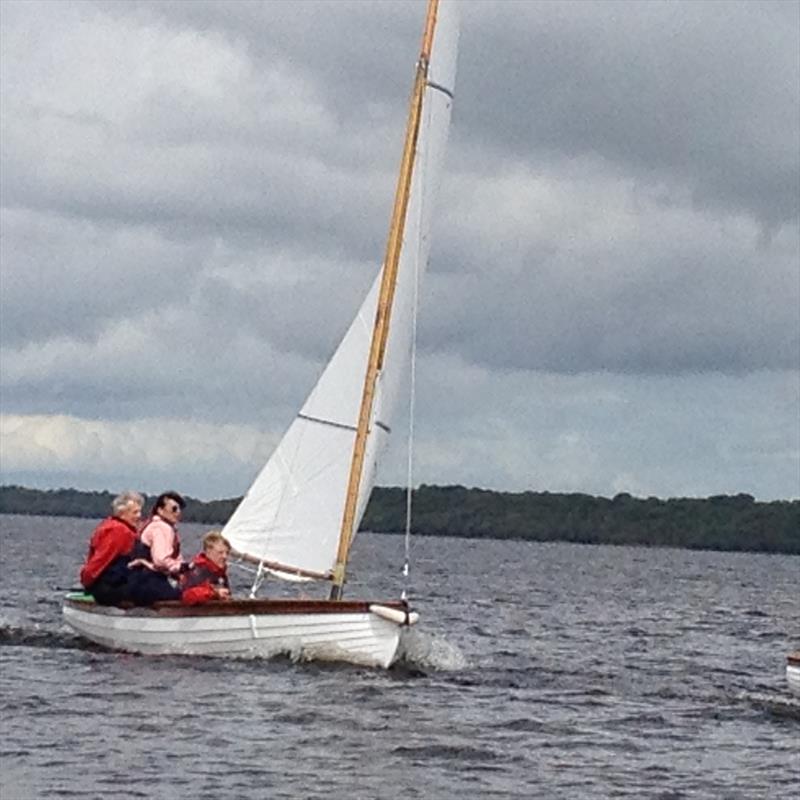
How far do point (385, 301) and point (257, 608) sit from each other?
15.2ft

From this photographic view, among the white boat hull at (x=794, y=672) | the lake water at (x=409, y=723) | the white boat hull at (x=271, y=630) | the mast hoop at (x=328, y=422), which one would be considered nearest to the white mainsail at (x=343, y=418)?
the mast hoop at (x=328, y=422)

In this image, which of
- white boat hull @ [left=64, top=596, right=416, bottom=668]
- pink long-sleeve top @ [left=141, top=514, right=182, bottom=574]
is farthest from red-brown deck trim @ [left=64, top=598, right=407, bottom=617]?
pink long-sleeve top @ [left=141, top=514, right=182, bottom=574]

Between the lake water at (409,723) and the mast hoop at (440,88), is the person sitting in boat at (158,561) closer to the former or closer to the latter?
the lake water at (409,723)

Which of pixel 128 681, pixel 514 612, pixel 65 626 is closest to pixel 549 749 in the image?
pixel 128 681

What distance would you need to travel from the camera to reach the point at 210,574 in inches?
1126

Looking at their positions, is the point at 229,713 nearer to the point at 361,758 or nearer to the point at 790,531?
the point at 361,758

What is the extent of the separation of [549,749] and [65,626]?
14130 mm

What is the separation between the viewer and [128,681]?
85.3ft

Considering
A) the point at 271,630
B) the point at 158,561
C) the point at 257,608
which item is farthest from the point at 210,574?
the point at 271,630

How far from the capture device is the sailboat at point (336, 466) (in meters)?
27.7

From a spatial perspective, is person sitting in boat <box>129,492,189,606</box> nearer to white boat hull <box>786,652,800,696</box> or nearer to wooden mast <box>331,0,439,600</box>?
wooden mast <box>331,0,439,600</box>

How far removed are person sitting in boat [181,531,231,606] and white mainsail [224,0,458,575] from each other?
0.61 metres

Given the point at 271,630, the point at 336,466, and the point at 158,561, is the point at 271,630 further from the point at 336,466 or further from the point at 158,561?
the point at 336,466

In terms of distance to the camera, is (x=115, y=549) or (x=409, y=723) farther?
(x=115, y=549)
